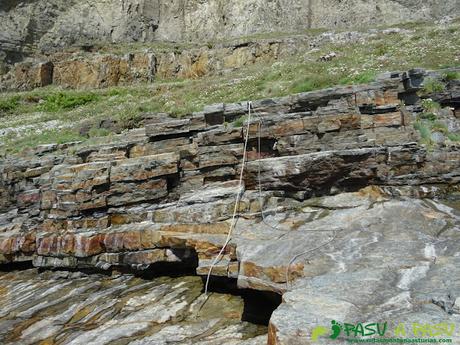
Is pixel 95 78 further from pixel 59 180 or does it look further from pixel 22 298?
pixel 22 298

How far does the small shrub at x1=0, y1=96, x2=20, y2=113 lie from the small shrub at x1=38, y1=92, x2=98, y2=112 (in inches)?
61.8

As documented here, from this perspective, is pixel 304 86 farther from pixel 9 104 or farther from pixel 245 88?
pixel 9 104

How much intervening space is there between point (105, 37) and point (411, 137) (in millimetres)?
33563

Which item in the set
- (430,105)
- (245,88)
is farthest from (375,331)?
(245,88)

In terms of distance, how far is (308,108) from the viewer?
760cm

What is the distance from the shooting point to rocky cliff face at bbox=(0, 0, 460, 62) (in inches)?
1303

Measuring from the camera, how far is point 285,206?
6262 millimetres

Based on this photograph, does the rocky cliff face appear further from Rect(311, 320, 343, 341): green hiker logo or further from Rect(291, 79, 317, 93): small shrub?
Rect(311, 320, 343, 341): green hiker logo

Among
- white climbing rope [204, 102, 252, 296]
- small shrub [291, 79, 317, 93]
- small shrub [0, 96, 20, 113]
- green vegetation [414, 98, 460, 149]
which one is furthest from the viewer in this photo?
small shrub [0, 96, 20, 113]

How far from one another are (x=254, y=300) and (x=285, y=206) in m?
1.81

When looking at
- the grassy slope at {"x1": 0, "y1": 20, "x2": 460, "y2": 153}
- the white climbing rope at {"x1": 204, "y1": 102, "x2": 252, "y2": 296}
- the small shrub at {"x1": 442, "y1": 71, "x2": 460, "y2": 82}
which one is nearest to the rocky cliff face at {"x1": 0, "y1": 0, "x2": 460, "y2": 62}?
the grassy slope at {"x1": 0, "y1": 20, "x2": 460, "y2": 153}

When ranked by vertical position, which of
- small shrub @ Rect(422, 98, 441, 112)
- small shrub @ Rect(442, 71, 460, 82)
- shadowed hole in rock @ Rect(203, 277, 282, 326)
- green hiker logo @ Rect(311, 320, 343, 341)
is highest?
small shrub @ Rect(442, 71, 460, 82)

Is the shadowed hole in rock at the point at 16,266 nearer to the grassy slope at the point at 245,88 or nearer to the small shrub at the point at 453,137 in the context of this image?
the grassy slope at the point at 245,88

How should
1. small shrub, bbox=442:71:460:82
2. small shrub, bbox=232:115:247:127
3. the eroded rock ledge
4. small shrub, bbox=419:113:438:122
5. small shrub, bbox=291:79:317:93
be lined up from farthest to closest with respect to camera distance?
small shrub, bbox=291:79:317:93, small shrub, bbox=442:71:460:82, small shrub, bbox=419:113:438:122, small shrub, bbox=232:115:247:127, the eroded rock ledge
